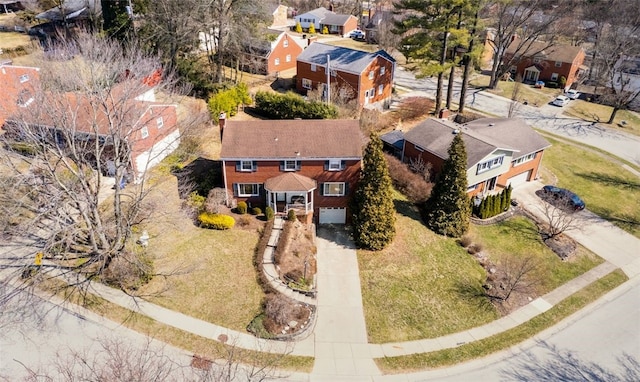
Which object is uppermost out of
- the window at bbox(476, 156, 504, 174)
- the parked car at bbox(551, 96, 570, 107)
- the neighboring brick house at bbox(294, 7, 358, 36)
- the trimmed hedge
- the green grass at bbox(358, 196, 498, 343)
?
the neighboring brick house at bbox(294, 7, 358, 36)

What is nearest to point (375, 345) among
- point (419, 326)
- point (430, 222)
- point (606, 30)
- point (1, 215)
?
point (419, 326)

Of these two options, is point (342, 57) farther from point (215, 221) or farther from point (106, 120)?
point (215, 221)

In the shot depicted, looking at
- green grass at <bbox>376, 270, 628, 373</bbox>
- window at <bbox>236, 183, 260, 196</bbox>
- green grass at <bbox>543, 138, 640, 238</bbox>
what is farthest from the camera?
green grass at <bbox>543, 138, 640, 238</bbox>

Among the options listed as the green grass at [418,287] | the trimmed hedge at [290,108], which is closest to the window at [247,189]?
the green grass at [418,287]

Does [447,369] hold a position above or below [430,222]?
below

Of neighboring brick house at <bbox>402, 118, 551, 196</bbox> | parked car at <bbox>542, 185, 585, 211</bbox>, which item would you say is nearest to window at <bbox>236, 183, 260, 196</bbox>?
neighboring brick house at <bbox>402, 118, 551, 196</bbox>

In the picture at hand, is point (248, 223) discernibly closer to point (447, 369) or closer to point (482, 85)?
point (447, 369)

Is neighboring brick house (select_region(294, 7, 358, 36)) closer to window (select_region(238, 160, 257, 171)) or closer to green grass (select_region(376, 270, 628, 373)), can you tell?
window (select_region(238, 160, 257, 171))
